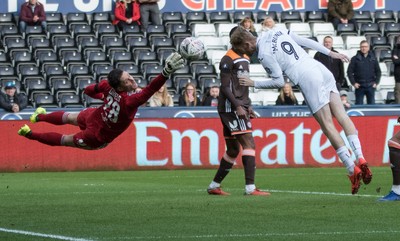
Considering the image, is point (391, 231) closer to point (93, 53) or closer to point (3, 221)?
point (3, 221)

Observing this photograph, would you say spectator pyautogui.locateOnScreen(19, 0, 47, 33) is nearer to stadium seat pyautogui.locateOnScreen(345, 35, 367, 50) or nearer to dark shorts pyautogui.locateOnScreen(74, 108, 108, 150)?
stadium seat pyautogui.locateOnScreen(345, 35, 367, 50)

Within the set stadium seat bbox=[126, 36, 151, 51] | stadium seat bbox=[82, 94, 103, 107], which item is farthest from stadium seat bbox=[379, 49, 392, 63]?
A: stadium seat bbox=[82, 94, 103, 107]

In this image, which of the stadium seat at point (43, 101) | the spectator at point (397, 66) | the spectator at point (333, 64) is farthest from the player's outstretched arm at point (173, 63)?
the spectator at point (397, 66)

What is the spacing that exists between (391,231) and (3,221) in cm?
409

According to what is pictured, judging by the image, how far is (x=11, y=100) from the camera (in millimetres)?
24500

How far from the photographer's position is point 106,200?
48.8ft

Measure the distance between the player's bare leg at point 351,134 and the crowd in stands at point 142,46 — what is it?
11225mm

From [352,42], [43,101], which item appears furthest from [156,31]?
[352,42]

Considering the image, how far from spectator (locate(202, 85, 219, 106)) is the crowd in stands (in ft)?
0.07

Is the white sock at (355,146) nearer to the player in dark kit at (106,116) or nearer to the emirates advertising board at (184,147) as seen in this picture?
the player in dark kit at (106,116)

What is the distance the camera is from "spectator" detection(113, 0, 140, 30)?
3000cm

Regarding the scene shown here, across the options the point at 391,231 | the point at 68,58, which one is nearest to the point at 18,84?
the point at 68,58

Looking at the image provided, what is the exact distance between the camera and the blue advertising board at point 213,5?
31.3 metres

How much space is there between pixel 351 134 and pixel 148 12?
55.1 feet
